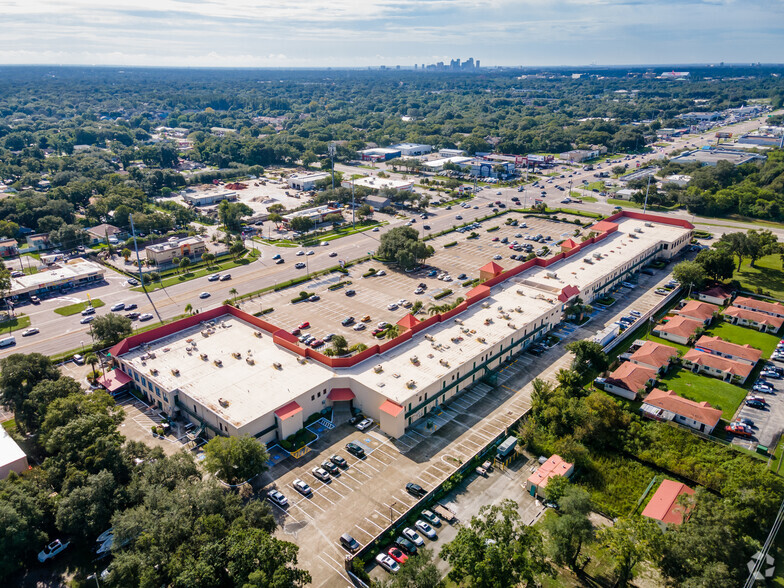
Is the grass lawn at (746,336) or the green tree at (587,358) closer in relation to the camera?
the green tree at (587,358)

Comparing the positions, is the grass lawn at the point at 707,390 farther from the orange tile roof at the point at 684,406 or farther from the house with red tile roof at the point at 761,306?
the house with red tile roof at the point at 761,306

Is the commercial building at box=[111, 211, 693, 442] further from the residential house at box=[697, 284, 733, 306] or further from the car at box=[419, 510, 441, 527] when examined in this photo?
the residential house at box=[697, 284, 733, 306]

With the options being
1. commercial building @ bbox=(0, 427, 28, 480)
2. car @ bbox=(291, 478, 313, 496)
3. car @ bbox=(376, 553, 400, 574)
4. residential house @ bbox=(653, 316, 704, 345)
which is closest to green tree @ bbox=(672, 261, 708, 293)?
residential house @ bbox=(653, 316, 704, 345)

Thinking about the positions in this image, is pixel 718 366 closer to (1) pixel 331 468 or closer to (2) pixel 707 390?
(2) pixel 707 390

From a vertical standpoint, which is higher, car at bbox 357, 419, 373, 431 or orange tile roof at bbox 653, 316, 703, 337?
orange tile roof at bbox 653, 316, 703, 337

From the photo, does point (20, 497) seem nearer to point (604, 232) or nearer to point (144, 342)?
point (144, 342)

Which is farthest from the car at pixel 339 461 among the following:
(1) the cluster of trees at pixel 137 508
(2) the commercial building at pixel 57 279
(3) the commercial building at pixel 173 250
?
(3) the commercial building at pixel 173 250
